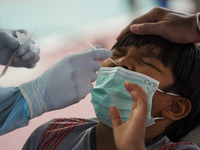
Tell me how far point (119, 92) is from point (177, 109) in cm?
41

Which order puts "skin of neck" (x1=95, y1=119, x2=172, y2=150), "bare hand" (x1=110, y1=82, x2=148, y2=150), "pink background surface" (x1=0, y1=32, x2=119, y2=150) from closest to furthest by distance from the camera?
1. "bare hand" (x1=110, y1=82, x2=148, y2=150)
2. "skin of neck" (x1=95, y1=119, x2=172, y2=150)
3. "pink background surface" (x1=0, y1=32, x2=119, y2=150)

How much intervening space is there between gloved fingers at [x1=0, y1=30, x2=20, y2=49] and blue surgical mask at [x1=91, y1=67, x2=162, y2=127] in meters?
0.56

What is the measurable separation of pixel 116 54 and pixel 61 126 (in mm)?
686

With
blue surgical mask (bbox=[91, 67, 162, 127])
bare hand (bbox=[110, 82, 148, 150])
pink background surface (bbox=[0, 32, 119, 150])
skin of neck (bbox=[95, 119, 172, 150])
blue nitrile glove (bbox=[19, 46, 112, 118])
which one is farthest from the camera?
pink background surface (bbox=[0, 32, 119, 150])

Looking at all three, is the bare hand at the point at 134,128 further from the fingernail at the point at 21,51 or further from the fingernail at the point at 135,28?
the fingernail at the point at 21,51

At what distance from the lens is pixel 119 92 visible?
1.28 meters

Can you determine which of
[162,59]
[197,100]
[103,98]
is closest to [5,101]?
[103,98]

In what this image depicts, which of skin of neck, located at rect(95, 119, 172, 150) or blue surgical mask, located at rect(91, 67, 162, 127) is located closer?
blue surgical mask, located at rect(91, 67, 162, 127)

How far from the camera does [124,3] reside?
203 inches

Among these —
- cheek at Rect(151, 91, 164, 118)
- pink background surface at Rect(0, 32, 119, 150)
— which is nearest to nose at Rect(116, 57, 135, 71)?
cheek at Rect(151, 91, 164, 118)

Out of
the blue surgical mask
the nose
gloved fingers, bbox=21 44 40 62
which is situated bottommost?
the blue surgical mask

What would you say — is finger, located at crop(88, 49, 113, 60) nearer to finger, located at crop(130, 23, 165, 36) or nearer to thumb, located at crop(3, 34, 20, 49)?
finger, located at crop(130, 23, 165, 36)

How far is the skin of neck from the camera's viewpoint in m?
1.42

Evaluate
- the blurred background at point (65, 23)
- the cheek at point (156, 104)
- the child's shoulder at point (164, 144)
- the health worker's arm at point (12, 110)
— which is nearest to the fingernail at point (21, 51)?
the health worker's arm at point (12, 110)
